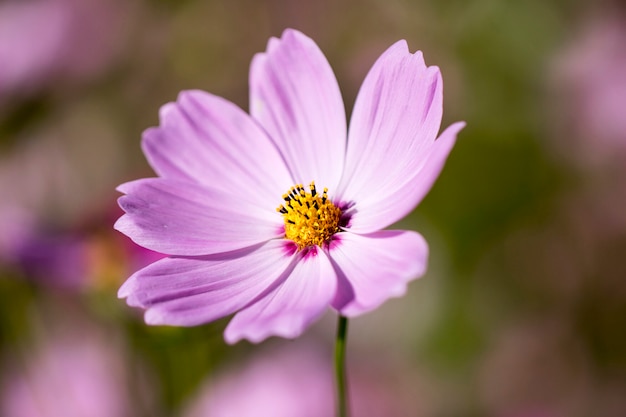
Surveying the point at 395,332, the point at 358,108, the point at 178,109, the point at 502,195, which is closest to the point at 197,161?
the point at 178,109

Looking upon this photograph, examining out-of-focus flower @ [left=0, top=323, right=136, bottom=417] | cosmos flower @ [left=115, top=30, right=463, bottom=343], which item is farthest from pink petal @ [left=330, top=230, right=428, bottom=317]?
out-of-focus flower @ [left=0, top=323, right=136, bottom=417]

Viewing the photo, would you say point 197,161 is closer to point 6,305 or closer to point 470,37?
point 6,305

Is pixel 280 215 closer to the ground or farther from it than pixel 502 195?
closer to the ground

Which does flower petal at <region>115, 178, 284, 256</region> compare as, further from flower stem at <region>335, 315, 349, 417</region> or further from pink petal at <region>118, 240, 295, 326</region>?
flower stem at <region>335, 315, 349, 417</region>

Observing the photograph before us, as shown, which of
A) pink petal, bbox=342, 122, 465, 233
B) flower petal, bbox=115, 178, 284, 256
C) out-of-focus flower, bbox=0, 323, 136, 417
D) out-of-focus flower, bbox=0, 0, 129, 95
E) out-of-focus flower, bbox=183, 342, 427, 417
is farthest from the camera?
out-of-focus flower, bbox=0, 0, 129, 95

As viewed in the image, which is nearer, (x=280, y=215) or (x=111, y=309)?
(x=280, y=215)

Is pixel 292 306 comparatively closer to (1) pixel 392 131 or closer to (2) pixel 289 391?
(1) pixel 392 131

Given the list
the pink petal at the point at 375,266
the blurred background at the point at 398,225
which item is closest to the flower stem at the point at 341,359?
the pink petal at the point at 375,266
